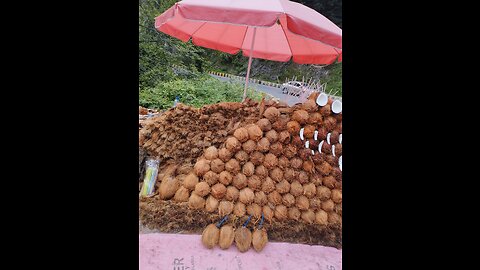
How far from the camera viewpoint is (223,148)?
101 inches

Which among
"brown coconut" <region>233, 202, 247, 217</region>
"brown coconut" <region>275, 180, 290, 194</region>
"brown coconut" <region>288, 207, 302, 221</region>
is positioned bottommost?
"brown coconut" <region>288, 207, 302, 221</region>

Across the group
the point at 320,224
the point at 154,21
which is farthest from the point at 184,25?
the point at 320,224

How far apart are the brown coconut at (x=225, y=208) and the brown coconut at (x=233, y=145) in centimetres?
44

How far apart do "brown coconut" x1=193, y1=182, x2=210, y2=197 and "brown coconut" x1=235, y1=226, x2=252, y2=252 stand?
40 centimetres

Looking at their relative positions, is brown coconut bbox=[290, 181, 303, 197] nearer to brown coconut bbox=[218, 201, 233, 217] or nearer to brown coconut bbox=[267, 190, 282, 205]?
brown coconut bbox=[267, 190, 282, 205]

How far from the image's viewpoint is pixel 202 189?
8.25 feet

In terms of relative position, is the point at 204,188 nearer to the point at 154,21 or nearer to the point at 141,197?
the point at 141,197

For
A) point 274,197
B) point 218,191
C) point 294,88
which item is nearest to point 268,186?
point 274,197

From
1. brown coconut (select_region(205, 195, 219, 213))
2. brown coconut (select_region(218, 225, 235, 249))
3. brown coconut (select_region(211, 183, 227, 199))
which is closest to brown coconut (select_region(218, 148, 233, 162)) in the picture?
brown coconut (select_region(211, 183, 227, 199))

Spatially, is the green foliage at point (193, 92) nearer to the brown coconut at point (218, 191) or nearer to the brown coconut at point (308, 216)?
the brown coconut at point (218, 191)

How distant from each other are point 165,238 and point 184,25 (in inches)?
82.6

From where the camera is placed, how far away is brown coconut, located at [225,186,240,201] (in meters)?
2.51

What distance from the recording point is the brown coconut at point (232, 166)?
2531 mm

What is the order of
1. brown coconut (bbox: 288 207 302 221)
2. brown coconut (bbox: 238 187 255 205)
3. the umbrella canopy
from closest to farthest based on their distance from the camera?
1. the umbrella canopy
2. brown coconut (bbox: 238 187 255 205)
3. brown coconut (bbox: 288 207 302 221)
